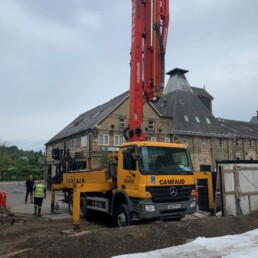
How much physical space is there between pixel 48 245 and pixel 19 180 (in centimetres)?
5584

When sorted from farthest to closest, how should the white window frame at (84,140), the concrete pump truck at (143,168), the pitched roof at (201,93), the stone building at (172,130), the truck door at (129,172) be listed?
1. the pitched roof at (201,93)
2. the stone building at (172,130)
3. the white window frame at (84,140)
4. the truck door at (129,172)
5. the concrete pump truck at (143,168)

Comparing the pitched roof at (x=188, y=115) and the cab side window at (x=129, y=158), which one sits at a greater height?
the pitched roof at (x=188, y=115)

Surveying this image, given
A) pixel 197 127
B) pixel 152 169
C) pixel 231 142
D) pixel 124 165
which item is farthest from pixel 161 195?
pixel 231 142

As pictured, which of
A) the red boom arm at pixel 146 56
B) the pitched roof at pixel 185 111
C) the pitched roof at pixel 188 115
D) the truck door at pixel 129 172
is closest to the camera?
the truck door at pixel 129 172

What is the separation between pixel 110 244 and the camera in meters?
7.72

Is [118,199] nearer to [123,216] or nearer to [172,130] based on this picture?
[123,216]

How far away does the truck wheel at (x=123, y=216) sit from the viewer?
35.2 feet

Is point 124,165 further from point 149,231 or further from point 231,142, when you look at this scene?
point 231,142

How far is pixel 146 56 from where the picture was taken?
42.3 feet

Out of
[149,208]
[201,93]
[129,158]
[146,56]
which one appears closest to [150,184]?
[149,208]

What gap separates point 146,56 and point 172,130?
33.8 m

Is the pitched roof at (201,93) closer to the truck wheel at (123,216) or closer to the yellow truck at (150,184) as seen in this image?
the yellow truck at (150,184)

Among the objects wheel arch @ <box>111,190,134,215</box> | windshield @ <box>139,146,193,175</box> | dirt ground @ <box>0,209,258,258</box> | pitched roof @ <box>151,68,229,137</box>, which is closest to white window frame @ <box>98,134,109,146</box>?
pitched roof @ <box>151,68,229,137</box>

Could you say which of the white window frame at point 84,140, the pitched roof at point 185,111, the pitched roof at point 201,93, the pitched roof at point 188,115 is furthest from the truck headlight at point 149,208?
the pitched roof at point 201,93
